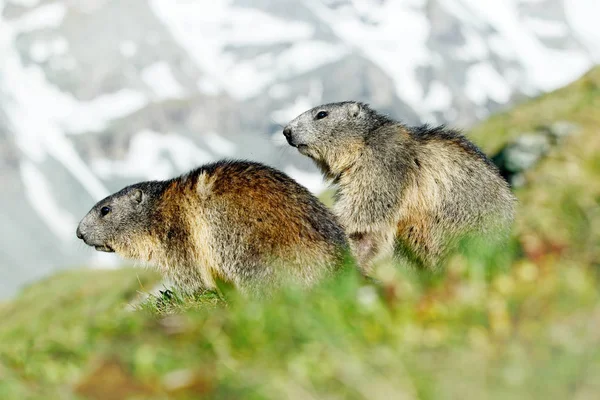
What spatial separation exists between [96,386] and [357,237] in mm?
6471

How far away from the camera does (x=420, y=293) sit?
4.75m

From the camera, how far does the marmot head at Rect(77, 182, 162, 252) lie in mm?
11203

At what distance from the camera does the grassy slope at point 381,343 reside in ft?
12.1

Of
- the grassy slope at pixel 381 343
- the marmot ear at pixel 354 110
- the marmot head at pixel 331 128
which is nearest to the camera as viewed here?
the grassy slope at pixel 381 343

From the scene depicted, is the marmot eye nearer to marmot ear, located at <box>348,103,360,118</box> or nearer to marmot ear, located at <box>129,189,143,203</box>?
marmot ear, located at <box>348,103,360,118</box>

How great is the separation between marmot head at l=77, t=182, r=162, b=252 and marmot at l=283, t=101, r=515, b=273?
2855 millimetres

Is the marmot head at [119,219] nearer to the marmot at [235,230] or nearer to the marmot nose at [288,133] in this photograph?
the marmot at [235,230]

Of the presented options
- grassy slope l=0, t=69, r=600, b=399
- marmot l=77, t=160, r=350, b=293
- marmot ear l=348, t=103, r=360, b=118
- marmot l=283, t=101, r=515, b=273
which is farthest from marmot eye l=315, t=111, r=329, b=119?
grassy slope l=0, t=69, r=600, b=399

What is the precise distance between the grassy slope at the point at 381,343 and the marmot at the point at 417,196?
400 cm

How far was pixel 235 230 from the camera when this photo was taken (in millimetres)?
9234

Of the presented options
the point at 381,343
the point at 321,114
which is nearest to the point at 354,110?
the point at 321,114

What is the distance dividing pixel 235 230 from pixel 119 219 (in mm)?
3015

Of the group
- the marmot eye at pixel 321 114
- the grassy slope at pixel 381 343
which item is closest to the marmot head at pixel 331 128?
the marmot eye at pixel 321 114

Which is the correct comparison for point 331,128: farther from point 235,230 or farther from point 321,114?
point 235,230
